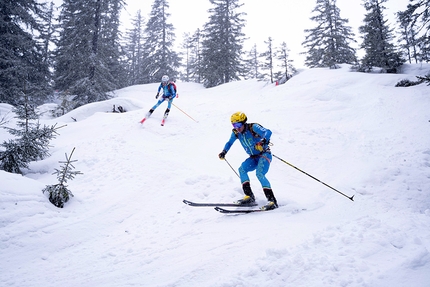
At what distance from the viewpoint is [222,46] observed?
28.8 metres

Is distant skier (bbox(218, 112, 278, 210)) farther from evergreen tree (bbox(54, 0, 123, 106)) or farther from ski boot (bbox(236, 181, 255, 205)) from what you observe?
evergreen tree (bbox(54, 0, 123, 106))

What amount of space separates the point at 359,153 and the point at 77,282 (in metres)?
8.70

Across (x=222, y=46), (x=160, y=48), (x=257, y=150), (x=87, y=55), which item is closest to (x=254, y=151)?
(x=257, y=150)

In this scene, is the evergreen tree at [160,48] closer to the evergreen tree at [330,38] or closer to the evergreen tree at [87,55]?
the evergreen tree at [87,55]

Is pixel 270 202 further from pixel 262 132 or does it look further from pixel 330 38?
pixel 330 38

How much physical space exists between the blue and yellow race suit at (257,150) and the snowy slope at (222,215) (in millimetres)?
729

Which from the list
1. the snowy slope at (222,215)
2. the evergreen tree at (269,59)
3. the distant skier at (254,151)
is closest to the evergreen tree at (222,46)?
the evergreen tree at (269,59)

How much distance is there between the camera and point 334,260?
2941mm

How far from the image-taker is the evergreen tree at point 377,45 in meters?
17.9

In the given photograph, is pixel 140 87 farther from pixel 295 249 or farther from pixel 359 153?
pixel 295 249

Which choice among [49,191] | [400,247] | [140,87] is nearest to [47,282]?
[49,191]

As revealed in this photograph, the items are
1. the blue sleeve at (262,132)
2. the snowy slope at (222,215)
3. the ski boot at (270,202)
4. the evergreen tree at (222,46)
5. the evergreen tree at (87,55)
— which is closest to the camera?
the snowy slope at (222,215)

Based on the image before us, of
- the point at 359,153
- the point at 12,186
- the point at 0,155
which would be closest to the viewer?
the point at 12,186

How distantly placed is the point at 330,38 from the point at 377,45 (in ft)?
32.3
